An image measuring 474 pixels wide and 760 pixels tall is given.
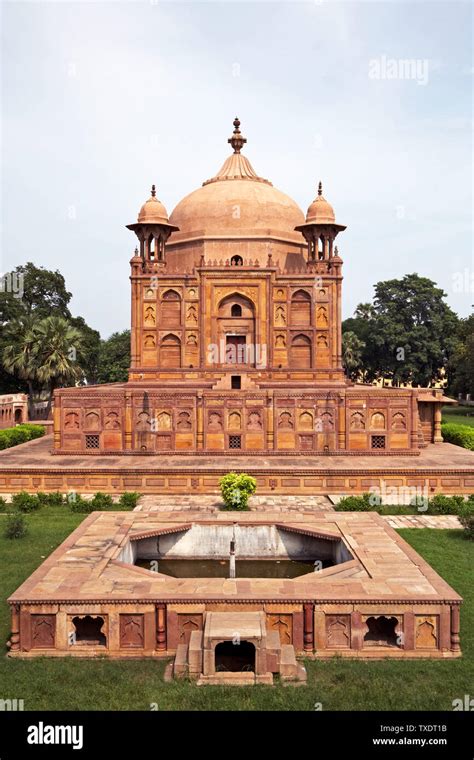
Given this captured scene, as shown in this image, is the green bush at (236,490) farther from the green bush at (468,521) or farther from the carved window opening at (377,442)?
the carved window opening at (377,442)

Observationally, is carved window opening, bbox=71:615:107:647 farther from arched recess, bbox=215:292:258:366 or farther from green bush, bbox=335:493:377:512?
arched recess, bbox=215:292:258:366

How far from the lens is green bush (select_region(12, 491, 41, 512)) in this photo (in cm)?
1967

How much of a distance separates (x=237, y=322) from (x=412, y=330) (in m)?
32.0

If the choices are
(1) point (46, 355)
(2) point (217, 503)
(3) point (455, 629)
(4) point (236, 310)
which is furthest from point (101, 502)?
(1) point (46, 355)

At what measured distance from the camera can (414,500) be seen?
2073 cm

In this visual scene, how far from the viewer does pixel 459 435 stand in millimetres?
30672

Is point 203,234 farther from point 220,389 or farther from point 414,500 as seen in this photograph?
point 414,500

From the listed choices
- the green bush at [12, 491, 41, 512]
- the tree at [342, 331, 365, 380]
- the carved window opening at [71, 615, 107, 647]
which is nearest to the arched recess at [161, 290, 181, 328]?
the green bush at [12, 491, 41, 512]

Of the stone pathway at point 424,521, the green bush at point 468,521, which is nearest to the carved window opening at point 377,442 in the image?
the stone pathway at point 424,521

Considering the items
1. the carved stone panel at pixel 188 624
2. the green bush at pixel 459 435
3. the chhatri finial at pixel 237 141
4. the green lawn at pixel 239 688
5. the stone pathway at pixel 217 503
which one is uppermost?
the chhatri finial at pixel 237 141

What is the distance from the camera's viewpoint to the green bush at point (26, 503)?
1967 centimetres

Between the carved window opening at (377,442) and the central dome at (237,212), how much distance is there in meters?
13.3

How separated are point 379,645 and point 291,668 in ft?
6.75

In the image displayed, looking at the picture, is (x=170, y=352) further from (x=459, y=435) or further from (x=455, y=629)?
(x=455, y=629)
